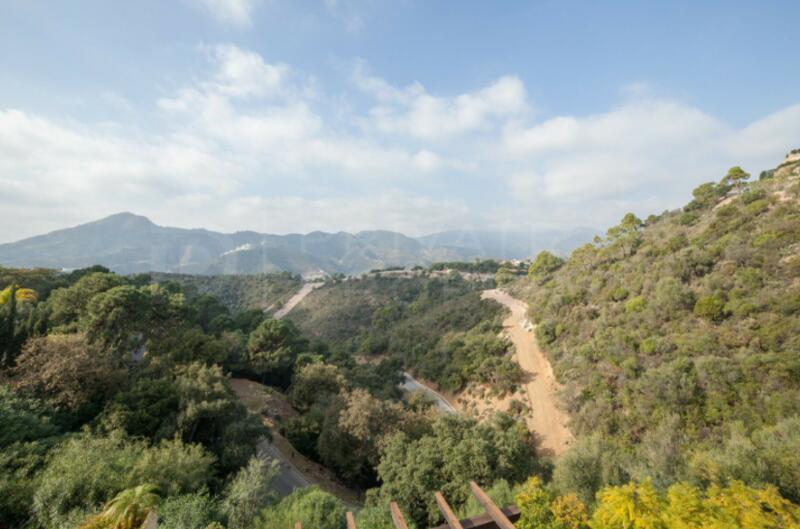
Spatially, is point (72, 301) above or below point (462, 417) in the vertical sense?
above

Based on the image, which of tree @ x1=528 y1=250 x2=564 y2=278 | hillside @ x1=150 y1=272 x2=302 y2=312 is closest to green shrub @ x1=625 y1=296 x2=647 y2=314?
tree @ x1=528 y1=250 x2=564 y2=278

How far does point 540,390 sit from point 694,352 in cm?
1048

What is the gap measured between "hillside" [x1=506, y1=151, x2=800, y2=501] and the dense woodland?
3.7 inches

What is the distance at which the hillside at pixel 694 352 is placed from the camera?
10.8 metres

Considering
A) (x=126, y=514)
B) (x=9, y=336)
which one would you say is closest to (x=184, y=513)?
(x=126, y=514)

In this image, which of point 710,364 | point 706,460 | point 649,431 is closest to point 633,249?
point 710,364

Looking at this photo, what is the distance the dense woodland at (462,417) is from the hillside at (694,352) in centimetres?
10

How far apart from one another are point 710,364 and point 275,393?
91.3 ft

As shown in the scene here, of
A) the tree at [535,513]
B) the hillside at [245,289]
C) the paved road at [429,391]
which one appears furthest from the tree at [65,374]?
the hillside at [245,289]

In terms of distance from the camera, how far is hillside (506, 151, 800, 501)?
10750mm

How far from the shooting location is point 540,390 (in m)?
24.7

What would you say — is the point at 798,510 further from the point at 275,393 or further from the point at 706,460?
the point at 275,393

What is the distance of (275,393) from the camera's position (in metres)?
25.7

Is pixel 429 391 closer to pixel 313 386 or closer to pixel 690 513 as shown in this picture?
pixel 313 386
